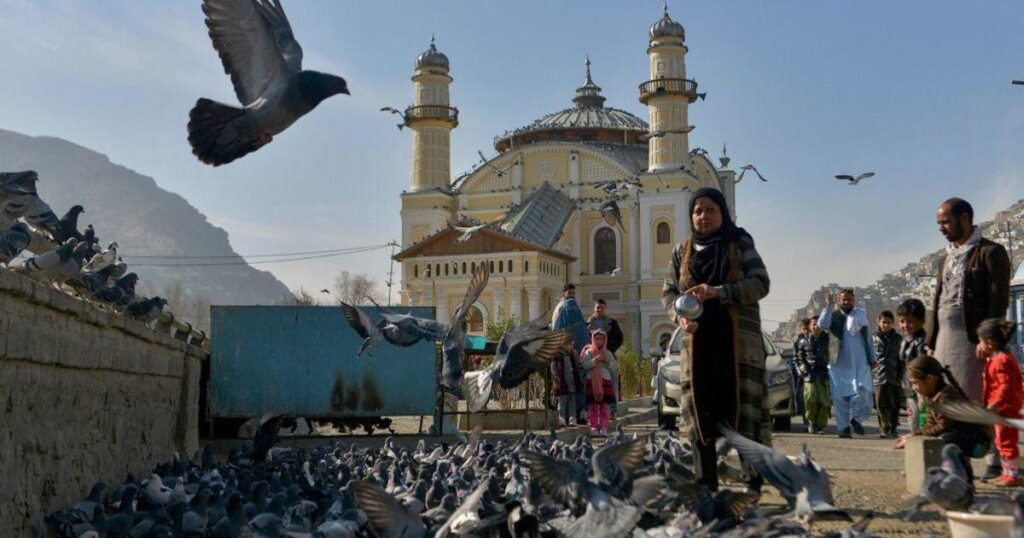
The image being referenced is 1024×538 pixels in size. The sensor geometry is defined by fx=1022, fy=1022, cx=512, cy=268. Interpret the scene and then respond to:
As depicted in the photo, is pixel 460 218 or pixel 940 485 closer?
pixel 940 485

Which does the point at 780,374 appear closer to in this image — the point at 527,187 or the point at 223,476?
the point at 223,476

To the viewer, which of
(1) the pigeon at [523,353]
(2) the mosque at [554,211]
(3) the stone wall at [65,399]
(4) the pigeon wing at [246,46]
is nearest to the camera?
(3) the stone wall at [65,399]

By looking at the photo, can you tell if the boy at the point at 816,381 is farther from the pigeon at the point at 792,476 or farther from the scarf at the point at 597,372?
the pigeon at the point at 792,476

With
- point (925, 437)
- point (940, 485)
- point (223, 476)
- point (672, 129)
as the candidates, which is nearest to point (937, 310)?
point (925, 437)

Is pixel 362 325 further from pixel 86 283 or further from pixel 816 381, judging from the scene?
pixel 816 381

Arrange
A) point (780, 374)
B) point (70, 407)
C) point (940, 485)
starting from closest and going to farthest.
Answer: point (940, 485) < point (70, 407) < point (780, 374)

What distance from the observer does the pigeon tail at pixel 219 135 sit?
470 centimetres

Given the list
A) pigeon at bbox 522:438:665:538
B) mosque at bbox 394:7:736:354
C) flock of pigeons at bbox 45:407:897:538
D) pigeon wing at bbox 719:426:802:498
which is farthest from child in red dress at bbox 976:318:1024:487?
mosque at bbox 394:7:736:354

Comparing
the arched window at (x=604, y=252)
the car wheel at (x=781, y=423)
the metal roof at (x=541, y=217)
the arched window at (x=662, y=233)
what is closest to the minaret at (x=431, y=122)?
the metal roof at (x=541, y=217)

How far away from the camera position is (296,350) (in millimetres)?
11203

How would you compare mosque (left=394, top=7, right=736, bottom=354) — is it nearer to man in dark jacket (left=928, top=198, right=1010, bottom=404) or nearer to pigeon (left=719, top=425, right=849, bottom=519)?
man in dark jacket (left=928, top=198, right=1010, bottom=404)

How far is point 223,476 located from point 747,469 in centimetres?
349

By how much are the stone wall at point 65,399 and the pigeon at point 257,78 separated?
1.13m

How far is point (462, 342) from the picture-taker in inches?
350
